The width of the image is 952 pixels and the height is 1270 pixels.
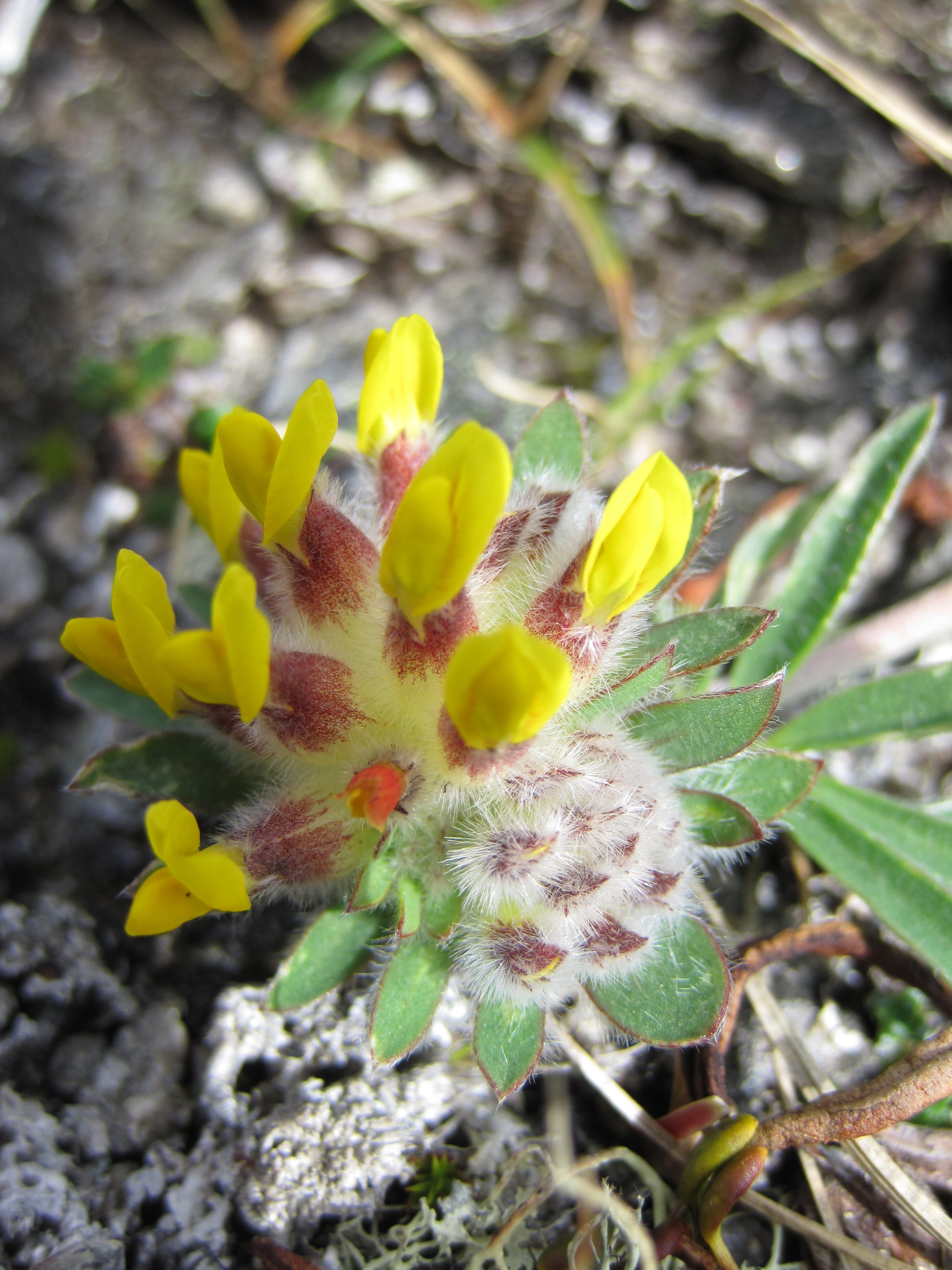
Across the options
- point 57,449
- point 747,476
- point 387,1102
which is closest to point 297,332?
point 57,449

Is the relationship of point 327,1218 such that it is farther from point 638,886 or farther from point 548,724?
point 548,724

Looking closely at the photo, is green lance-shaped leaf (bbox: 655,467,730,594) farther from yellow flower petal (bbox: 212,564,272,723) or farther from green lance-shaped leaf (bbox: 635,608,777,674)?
yellow flower petal (bbox: 212,564,272,723)

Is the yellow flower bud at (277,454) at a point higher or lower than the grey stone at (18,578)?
higher

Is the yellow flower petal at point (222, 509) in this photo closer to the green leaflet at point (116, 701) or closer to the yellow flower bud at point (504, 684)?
the green leaflet at point (116, 701)

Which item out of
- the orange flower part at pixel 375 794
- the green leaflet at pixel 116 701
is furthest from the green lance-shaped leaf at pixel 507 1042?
the green leaflet at pixel 116 701

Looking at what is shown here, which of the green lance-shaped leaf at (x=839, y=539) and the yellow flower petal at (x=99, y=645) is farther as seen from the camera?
the green lance-shaped leaf at (x=839, y=539)

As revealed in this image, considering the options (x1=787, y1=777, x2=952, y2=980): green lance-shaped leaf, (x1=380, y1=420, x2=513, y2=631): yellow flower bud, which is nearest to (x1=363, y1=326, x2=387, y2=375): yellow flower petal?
(x1=380, y1=420, x2=513, y2=631): yellow flower bud
